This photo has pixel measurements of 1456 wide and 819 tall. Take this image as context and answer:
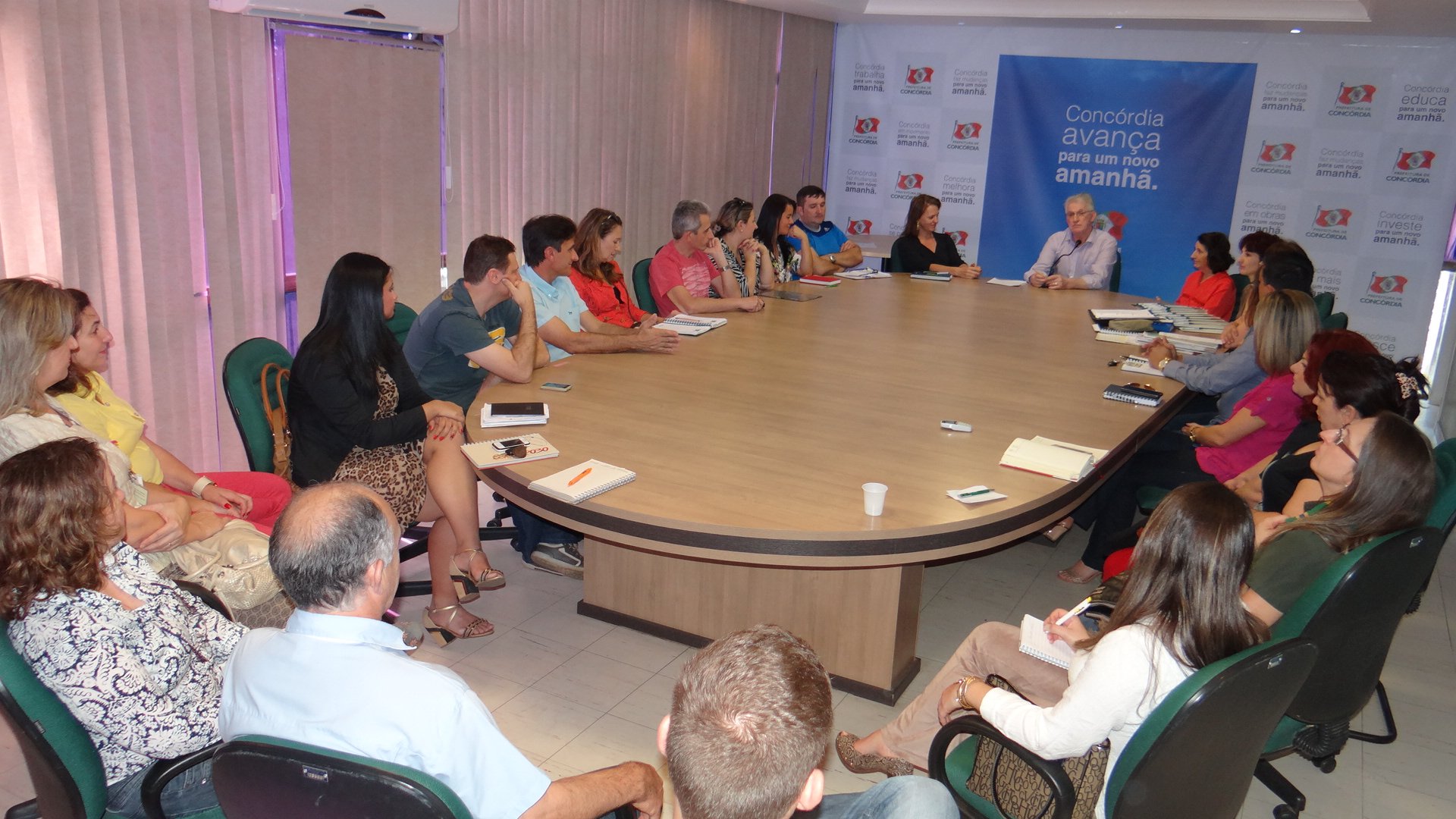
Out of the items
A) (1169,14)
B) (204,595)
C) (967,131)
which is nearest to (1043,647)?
(204,595)

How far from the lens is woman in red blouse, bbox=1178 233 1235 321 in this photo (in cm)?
619

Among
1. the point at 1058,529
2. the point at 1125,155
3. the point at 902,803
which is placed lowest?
the point at 1058,529

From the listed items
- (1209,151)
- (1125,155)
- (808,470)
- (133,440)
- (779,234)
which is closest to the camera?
(133,440)

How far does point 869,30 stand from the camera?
9.30m

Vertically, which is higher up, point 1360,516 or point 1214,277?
point 1214,277

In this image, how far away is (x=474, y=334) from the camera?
12.7 ft

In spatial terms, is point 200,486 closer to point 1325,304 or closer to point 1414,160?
point 1325,304

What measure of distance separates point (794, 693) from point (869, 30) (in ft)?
29.2

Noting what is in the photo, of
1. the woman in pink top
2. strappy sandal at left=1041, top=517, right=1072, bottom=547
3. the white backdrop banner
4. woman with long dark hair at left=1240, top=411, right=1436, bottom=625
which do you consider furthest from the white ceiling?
woman with long dark hair at left=1240, top=411, right=1436, bottom=625

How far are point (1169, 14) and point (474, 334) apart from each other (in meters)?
6.22

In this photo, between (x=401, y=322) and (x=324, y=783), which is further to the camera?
(x=401, y=322)

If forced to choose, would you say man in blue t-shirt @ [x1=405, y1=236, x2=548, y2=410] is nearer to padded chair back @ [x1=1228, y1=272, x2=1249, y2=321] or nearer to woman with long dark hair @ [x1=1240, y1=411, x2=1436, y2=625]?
woman with long dark hair @ [x1=1240, y1=411, x2=1436, y2=625]

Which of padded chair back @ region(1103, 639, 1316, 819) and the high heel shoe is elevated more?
padded chair back @ region(1103, 639, 1316, 819)

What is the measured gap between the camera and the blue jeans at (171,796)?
78.0 inches
